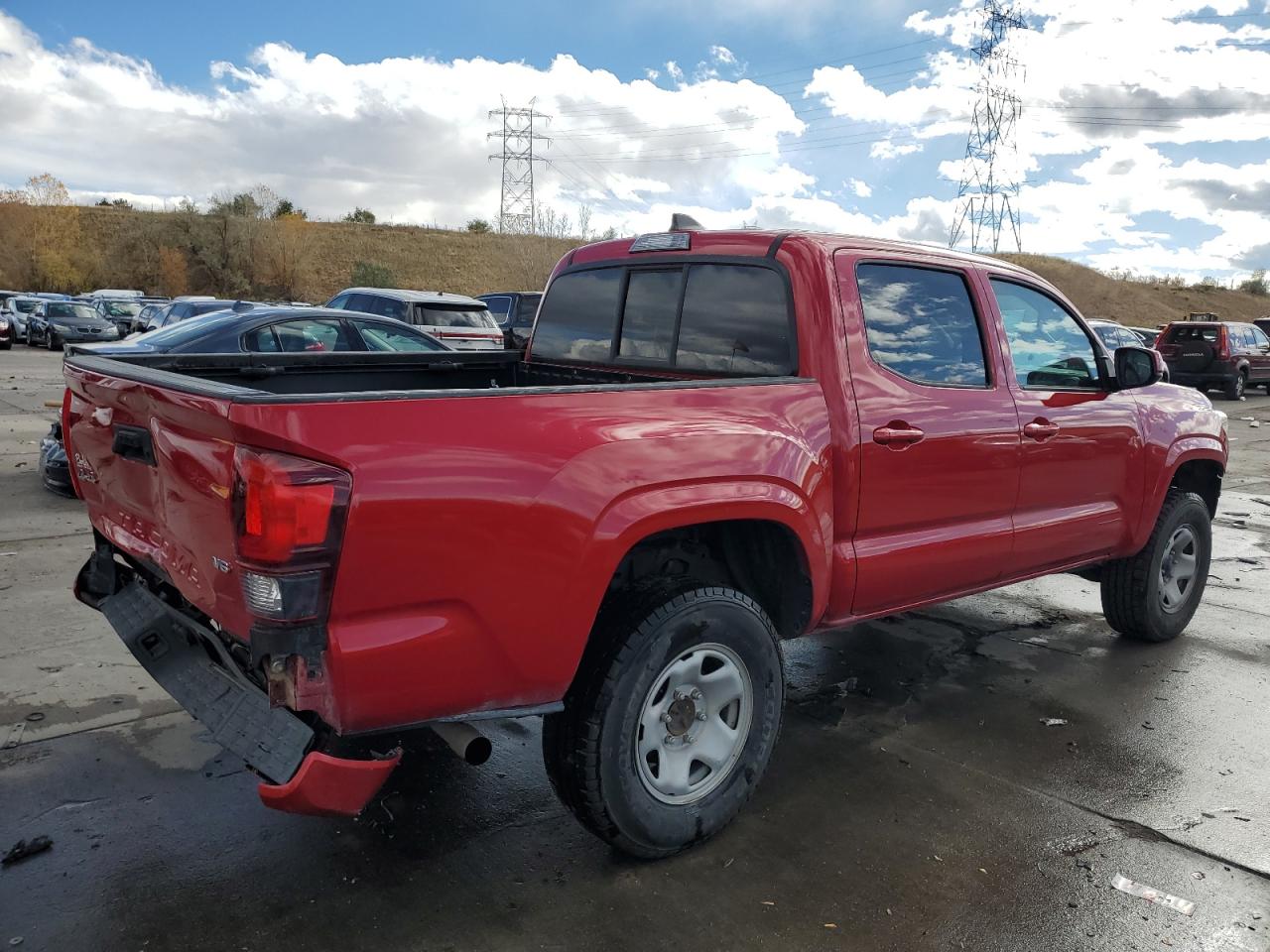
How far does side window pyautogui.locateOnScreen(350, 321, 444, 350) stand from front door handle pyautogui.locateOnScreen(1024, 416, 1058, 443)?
23.2 ft

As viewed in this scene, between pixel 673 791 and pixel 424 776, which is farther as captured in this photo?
pixel 424 776

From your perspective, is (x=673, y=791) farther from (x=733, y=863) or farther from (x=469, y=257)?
(x=469, y=257)

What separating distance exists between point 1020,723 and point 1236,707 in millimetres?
1145

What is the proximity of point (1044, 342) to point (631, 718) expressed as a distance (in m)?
2.82

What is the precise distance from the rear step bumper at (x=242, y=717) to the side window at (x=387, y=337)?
6812 mm

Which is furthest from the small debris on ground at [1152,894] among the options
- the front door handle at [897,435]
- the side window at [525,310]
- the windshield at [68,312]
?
the windshield at [68,312]

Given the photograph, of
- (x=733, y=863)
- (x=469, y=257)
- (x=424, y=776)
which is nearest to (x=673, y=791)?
(x=733, y=863)

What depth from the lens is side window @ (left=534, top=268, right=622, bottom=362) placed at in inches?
167

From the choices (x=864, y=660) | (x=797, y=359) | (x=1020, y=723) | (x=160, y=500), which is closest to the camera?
Result: (x=160, y=500)

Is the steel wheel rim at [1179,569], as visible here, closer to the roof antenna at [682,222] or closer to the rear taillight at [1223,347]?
the roof antenna at [682,222]

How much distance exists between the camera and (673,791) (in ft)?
9.96

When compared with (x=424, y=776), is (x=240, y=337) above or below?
above

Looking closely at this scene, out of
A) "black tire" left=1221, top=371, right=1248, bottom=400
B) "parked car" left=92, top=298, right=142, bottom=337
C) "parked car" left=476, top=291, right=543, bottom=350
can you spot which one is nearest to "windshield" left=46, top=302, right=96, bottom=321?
"parked car" left=92, top=298, right=142, bottom=337

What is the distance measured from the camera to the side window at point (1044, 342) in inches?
166
